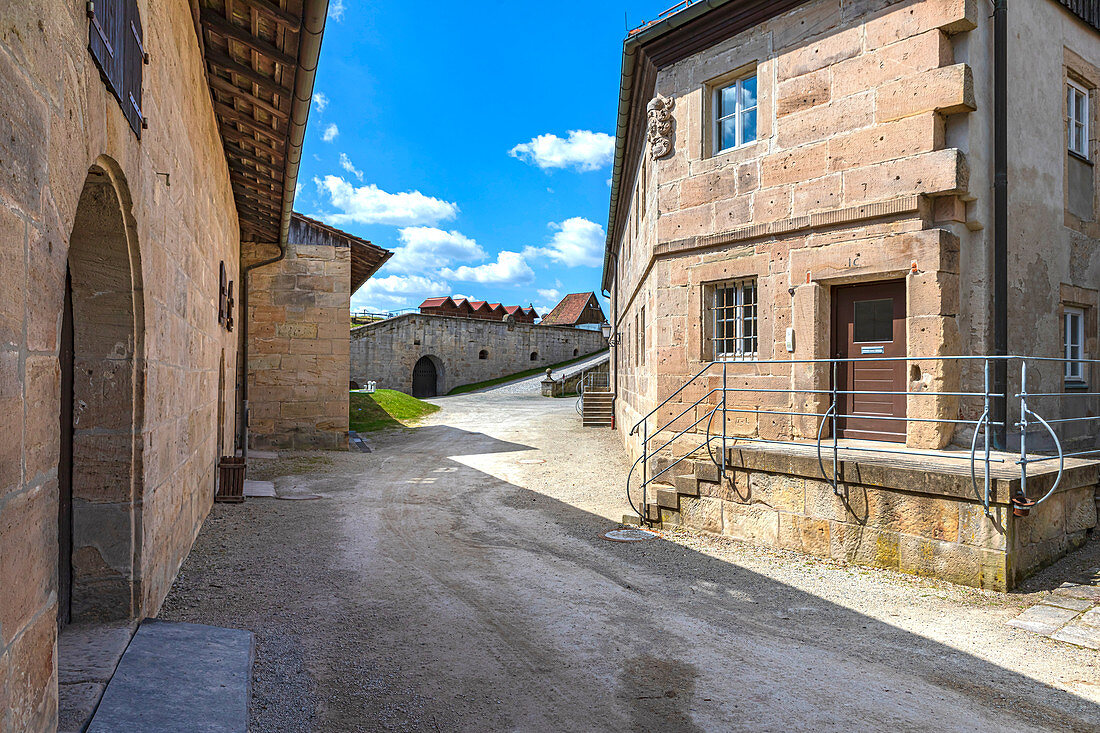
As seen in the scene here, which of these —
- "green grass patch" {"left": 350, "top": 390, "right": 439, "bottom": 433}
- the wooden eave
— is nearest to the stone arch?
"green grass patch" {"left": 350, "top": 390, "right": 439, "bottom": 433}

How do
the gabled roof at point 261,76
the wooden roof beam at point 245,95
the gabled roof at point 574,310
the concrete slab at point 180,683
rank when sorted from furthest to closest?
the gabled roof at point 574,310 → the wooden roof beam at point 245,95 → the gabled roof at point 261,76 → the concrete slab at point 180,683

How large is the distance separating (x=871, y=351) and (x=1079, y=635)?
13.8 feet

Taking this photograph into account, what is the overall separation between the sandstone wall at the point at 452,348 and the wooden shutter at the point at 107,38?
28641 mm

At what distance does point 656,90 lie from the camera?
10289 millimetres

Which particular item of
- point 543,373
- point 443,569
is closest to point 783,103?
point 443,569

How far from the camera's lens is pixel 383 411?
21469mm

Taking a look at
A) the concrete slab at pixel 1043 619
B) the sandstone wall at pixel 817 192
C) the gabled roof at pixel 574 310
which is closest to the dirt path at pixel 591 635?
the concrete slab at pixel 1043 619

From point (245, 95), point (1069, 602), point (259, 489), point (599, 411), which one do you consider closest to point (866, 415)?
point (1069, 602)

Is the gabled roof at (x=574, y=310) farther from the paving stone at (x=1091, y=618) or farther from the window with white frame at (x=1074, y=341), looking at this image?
the paving stone at (x=1091, y=618)

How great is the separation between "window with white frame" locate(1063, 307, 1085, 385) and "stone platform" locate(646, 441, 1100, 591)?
306cm

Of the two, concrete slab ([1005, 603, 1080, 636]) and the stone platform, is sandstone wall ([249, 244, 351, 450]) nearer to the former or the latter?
the stone platform

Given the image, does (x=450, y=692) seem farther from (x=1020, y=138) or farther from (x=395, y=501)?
(x=1020, y=138)

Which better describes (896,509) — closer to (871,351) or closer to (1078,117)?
(871,351)

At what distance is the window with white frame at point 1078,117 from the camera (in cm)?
898
